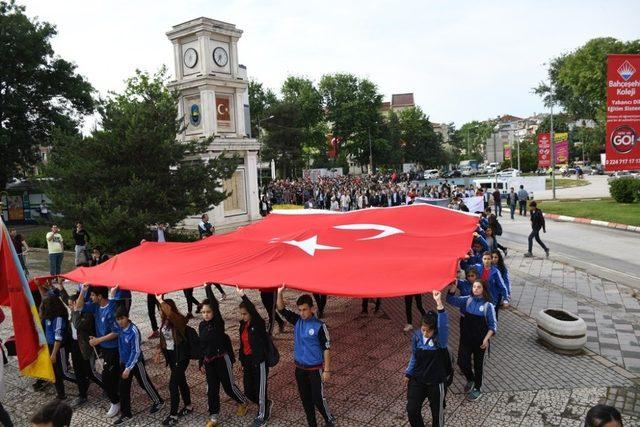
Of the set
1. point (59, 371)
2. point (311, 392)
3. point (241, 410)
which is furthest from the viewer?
point (59, 371)

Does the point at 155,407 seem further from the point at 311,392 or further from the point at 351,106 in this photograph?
the point at 351,106

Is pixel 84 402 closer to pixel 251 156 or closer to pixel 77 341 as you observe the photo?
pixel 77 341

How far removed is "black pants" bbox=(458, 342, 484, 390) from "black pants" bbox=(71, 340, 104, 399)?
550 centimetres

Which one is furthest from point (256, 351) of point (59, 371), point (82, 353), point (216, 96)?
point (216, 96)

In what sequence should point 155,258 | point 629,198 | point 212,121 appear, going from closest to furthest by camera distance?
point 155,258 → point 212,121 → point 629,198

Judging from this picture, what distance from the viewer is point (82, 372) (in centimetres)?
734

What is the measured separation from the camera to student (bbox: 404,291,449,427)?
5.45 m

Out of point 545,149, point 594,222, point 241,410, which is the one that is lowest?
point 241,410

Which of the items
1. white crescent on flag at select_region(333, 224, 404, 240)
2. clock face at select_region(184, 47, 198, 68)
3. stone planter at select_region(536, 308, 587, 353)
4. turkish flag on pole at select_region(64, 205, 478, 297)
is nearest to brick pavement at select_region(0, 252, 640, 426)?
stone planter at select_region(536, 308, 587, 353)

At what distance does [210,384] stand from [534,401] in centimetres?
457

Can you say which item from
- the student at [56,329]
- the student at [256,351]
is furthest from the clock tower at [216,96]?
the student at [256,351]

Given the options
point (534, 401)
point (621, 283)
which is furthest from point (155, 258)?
point (621, 283)

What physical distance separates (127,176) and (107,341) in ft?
40.5

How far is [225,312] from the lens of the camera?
11.7 meters
